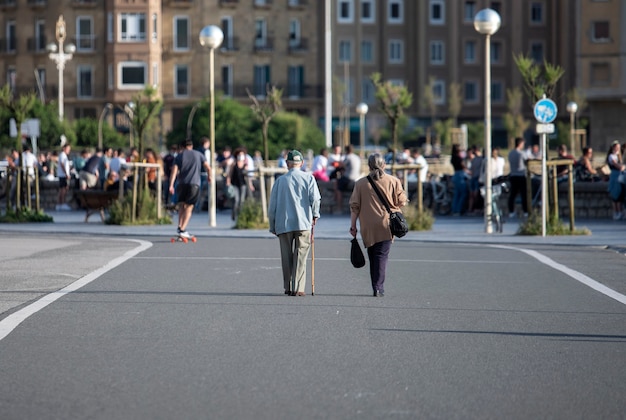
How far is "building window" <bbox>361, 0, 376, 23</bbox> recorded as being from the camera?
98.4 m

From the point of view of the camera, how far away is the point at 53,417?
26.6 feet

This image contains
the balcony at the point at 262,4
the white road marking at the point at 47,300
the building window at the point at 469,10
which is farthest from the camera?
the building window at the point at 469,10

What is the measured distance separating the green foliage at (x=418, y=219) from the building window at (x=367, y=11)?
6960 cm

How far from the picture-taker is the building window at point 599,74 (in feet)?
285

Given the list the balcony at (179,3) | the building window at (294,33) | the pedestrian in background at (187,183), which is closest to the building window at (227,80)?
the building window at (294,33)

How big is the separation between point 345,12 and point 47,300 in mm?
84936

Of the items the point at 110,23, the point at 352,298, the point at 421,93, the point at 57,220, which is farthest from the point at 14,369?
the point at 421,93

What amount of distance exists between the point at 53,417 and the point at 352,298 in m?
7.45

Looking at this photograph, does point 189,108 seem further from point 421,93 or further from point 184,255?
point 184,255

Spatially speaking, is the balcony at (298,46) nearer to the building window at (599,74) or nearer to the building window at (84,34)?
the building window at (84,34)

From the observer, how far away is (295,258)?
15758mm

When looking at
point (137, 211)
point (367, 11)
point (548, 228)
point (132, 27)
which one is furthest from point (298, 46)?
point (548, 228)

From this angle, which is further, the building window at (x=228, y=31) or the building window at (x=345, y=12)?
the building window at (x=345, y=12)

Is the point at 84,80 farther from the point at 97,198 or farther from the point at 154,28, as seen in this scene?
the point at 97,198
